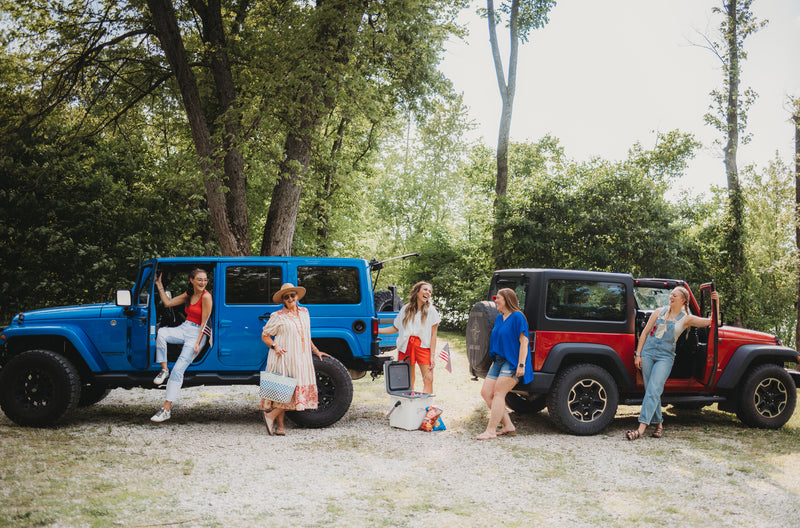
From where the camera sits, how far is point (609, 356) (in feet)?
24.7

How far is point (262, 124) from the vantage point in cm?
1265

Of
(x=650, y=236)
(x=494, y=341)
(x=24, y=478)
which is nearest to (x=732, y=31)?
(x=650, y=236)

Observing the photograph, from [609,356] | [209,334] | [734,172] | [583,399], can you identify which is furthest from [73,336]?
[734,172]

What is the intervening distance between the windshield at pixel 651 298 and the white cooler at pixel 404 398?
10.6 feet

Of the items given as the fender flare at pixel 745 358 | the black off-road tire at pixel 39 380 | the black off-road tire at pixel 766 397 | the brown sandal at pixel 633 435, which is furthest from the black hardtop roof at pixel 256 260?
the black off-road tire at pixel 766 397

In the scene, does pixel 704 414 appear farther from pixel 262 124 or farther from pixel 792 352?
pixel 262 124

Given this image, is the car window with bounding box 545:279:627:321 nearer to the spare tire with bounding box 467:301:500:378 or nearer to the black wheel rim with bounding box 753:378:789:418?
the spare tire with bounding box 467:301:500:378

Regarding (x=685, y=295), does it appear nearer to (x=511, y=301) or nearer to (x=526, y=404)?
(x=511, y=301)

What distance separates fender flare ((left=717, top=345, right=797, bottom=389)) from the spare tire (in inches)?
116

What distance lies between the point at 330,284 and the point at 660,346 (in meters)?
4.02

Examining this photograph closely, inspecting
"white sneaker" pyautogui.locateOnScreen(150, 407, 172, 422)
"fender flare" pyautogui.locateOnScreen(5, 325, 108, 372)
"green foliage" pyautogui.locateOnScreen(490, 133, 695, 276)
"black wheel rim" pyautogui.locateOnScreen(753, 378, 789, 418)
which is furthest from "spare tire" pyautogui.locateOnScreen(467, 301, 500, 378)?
"green foliage" pyautogui.locateOnScreen(490, 133, 695, 276)

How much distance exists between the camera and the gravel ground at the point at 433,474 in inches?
186

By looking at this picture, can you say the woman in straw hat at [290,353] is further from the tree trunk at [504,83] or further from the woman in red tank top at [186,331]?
the tree trunk at [504,83]

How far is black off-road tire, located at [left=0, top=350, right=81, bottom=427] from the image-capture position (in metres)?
7.20
